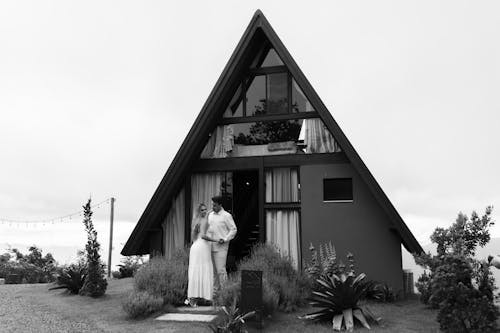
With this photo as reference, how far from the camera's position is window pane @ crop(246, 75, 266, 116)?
39.2ft

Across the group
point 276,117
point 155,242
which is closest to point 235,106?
point 276,117

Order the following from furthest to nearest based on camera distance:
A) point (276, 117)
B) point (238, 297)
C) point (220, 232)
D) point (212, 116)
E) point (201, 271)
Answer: point (276, 117) → point (212, 116) → point (220, 232) → point (201, 271) → point (238, 297)

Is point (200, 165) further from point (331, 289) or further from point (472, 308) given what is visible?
point (472, 308)

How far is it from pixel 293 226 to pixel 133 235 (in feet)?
13.3

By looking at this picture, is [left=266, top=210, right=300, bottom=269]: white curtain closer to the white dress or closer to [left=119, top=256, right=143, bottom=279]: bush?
the white dress

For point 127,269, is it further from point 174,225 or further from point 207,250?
point 207,250

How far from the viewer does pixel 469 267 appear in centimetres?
682

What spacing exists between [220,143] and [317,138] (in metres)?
2.60

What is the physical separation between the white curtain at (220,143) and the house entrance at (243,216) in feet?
2.94

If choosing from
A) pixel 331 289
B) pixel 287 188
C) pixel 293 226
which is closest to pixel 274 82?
pixel 287 188

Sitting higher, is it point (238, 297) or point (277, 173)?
point (277, 173)

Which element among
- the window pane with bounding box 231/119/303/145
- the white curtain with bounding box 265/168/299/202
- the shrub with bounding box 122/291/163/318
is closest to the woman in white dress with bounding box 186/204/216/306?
the shrub with bounding box 122/291/163/318

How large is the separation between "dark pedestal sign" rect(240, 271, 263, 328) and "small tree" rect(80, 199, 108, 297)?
4.91 m

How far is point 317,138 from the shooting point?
1132 centimetres
